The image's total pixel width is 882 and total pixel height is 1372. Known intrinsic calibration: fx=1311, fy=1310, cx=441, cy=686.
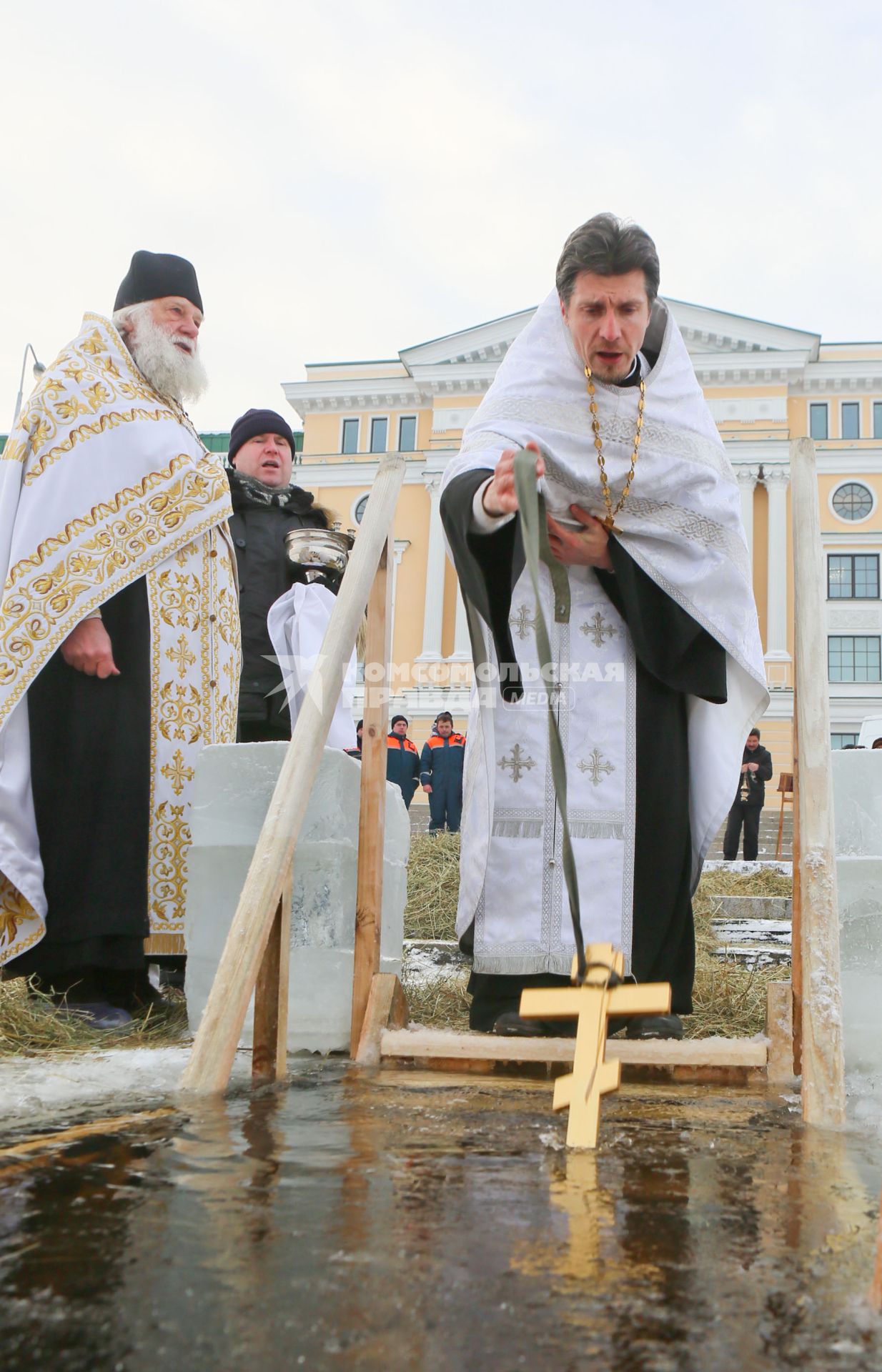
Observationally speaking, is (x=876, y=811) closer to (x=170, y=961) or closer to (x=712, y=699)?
(x=712, y=699)

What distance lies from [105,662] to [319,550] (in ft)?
4.52

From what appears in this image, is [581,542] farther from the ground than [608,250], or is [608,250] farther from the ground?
[608,250]

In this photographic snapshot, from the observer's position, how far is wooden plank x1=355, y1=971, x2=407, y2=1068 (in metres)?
3.03

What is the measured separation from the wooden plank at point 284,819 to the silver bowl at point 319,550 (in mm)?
1563

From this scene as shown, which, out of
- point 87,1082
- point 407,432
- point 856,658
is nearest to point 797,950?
point 87,1082

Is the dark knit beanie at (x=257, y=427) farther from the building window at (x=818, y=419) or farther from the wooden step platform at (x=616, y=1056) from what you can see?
the building window at (x=818, y=419)

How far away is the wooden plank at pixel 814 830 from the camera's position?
7.84ft

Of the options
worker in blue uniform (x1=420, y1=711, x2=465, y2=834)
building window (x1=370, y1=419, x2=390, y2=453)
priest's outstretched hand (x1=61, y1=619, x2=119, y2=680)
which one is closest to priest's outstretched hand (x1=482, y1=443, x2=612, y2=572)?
priest's outstretched hand (x1=61, y1=619, x2=119, y2=680)

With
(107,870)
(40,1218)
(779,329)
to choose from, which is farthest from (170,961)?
(779,329)

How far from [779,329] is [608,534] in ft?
126

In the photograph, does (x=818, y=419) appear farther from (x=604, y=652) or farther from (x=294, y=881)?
(x=294, y=881)

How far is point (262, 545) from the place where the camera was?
5.21 metres

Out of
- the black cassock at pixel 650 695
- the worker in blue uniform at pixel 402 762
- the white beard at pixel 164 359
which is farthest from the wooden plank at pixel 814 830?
the worker in blue uniform at pixel 402 762

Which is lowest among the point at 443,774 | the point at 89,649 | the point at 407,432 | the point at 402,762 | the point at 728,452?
the point at 89,649
